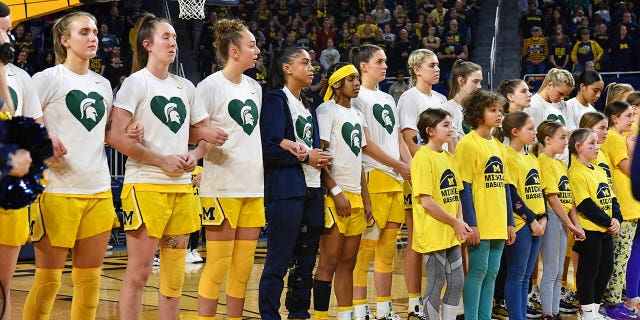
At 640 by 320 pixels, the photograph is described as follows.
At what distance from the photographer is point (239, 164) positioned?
5.79 metres

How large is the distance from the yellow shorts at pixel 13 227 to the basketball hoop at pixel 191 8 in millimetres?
6639

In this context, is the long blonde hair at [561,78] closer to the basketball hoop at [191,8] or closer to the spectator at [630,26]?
the basketball hoop at [191,8]

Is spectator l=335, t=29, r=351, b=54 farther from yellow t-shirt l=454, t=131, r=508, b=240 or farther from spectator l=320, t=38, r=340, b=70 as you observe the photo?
yellow t-shirt l=454, t=131, r=508, b=240

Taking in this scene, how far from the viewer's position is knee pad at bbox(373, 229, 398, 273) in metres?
6.92

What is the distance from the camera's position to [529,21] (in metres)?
18.2

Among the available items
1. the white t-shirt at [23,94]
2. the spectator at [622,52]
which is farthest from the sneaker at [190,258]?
the spectator at [622,52]

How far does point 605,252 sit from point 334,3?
42.6 ft

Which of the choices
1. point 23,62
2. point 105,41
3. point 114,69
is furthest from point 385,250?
point 105,41

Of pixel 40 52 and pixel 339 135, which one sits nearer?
pixel 339 135

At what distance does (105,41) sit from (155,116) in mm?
10649

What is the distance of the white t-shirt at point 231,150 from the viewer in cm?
578

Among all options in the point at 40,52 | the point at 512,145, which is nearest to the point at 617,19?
the point at 40,52

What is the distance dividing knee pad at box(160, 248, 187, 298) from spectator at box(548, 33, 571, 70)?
41.6 ft

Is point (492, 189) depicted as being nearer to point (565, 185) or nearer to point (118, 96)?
point (565, 185)
